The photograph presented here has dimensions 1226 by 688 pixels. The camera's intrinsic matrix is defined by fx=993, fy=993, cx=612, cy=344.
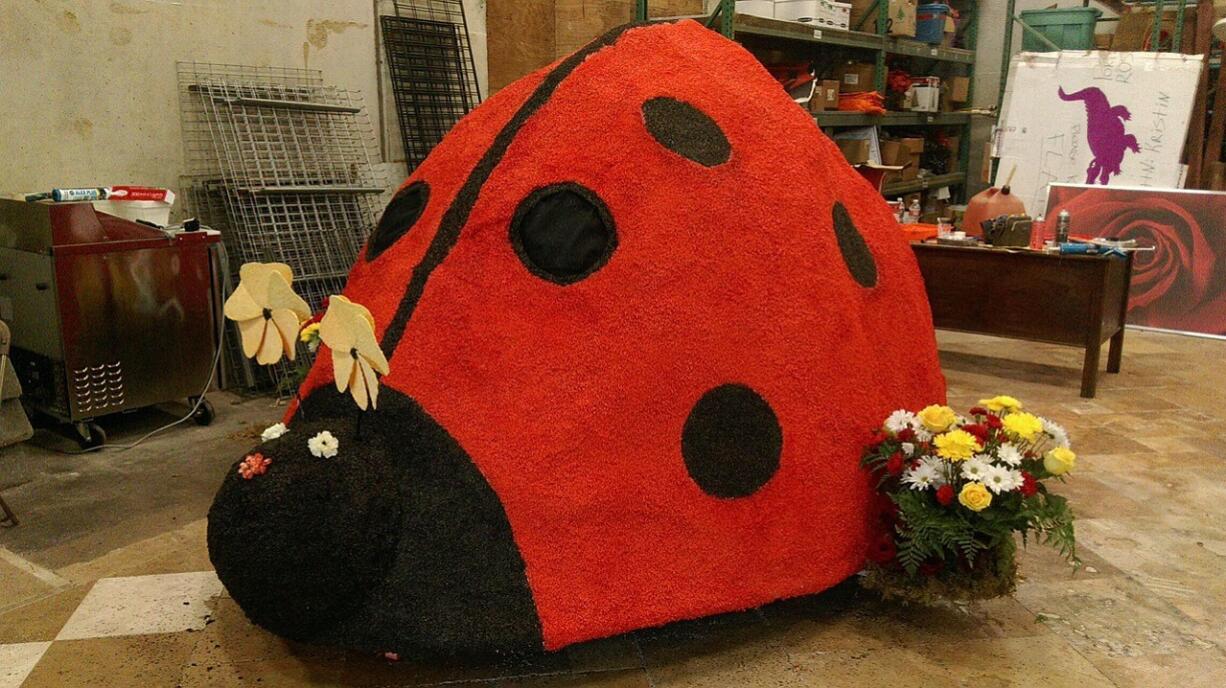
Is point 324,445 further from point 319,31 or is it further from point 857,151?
point 857,151

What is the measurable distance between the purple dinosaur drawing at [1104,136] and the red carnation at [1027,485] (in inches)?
203

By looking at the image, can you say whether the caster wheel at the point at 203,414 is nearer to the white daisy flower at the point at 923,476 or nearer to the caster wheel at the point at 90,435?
the caster wheel at the point at 90,435

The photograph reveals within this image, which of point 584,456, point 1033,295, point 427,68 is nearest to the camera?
point 584,456

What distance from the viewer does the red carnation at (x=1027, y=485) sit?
7.26 ft

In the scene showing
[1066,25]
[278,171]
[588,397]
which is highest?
[1066,25]

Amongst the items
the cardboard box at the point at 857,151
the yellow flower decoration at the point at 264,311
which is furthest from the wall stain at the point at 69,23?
the cardboard box at the point at 857,151

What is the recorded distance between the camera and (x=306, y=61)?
4.95 m

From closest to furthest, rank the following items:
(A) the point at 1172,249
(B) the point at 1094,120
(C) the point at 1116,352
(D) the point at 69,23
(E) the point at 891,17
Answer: (D) the point at 69,23
(C) the point at 1116,352
(A) the point at 1172,249
(B) the point at 1094,120
(E) the point at 891,17

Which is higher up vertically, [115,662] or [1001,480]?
[1001,480]

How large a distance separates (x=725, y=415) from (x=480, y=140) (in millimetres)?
886

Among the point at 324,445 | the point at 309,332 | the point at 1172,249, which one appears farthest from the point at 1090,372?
the point at 324,445

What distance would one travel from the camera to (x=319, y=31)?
16.3 feet

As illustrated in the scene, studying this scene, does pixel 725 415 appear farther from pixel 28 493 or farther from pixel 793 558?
pixel 28 493

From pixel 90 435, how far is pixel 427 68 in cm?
266
